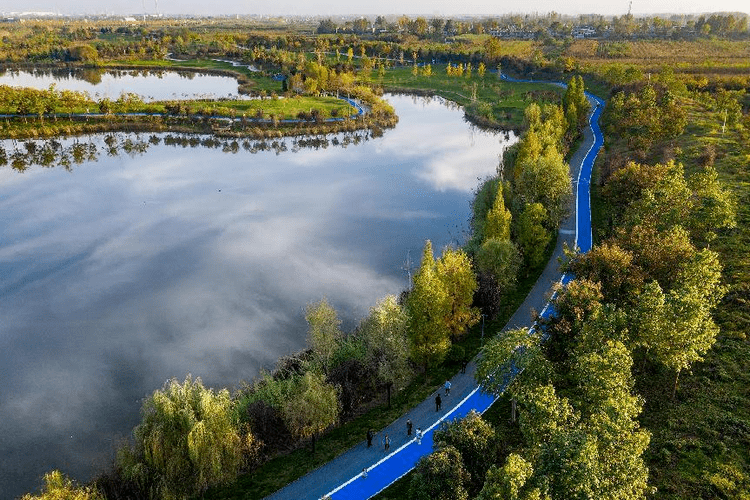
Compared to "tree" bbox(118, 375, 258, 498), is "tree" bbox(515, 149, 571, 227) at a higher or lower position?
higher

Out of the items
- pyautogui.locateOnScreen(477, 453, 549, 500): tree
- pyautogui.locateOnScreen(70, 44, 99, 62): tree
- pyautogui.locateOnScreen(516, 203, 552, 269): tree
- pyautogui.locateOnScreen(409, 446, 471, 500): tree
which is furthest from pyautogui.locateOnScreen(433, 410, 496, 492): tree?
pyautogui.locateOnScreen(70, 44, 99, 62): tree

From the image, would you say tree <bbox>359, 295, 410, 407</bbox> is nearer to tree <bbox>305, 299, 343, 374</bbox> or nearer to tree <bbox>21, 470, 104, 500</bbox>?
tree <bbox>305, 299, 343, 374</bbox>

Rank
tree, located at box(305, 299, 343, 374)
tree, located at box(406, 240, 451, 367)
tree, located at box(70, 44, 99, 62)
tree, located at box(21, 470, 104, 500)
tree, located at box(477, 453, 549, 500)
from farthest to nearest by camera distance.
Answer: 1. tree, located at box(70, 44, 99, 62)
2. tree, located at box(406, 240, 451, 367)
3. tree, located at box(305, 299, 343, 374)
4. tree, located at box(21, 470, 104, 500)
5. tree, located at box(477, 453, 549, 500)

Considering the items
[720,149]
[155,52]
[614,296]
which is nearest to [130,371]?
[614,296]

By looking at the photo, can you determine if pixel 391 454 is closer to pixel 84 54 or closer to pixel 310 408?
pixel 310 408

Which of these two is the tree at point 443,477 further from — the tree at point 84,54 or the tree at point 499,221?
the tree at point 84,54

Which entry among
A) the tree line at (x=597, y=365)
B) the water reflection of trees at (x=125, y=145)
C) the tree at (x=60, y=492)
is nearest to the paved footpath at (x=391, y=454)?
the tree line at (x=597, y=365)
